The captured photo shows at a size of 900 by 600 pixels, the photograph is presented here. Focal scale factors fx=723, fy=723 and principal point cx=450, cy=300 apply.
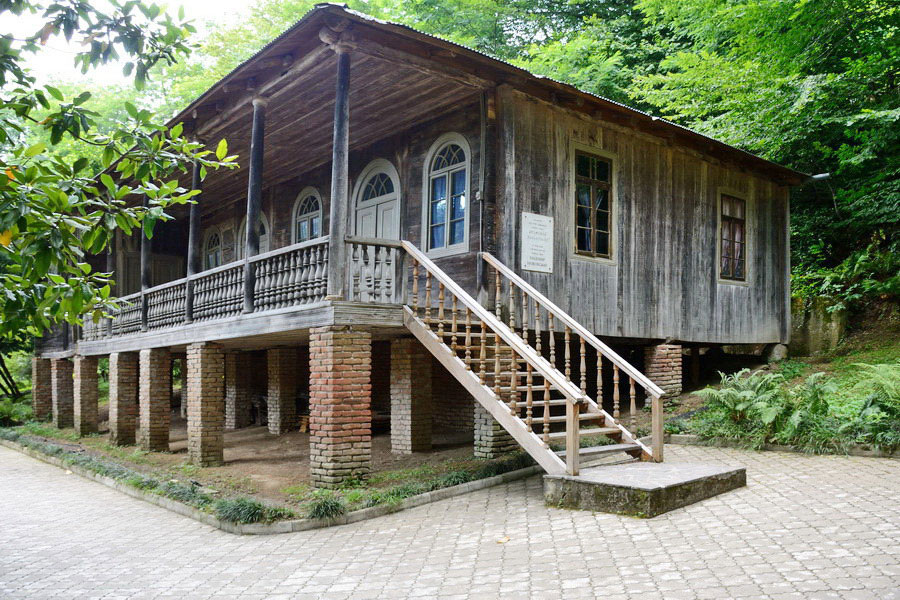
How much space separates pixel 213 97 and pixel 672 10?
13594mm

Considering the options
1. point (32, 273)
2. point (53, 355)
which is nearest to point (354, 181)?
point (32, 273)

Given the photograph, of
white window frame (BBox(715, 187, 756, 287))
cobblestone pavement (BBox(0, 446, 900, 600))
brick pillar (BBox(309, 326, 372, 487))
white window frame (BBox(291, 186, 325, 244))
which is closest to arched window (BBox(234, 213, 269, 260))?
white window frame (BBox(291, 186, 325, 244))

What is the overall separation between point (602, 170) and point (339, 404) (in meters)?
6.09

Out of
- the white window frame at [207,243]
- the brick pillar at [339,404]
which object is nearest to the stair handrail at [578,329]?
the brick pillar at [339,404]

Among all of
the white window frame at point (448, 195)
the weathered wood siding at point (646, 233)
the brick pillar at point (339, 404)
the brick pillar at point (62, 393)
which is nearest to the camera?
the brick pillar at point (339, 404)

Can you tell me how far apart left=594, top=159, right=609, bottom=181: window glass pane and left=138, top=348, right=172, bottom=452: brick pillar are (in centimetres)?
860

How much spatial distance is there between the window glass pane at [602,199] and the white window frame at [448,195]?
2.34m

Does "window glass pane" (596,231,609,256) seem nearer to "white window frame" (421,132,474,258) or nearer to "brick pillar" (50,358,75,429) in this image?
"white window frame" (421,132,474,258)

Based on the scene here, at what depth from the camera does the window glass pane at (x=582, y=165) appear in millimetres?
11469

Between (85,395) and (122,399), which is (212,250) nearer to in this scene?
(85,395)

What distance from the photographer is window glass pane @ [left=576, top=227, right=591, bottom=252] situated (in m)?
11.5

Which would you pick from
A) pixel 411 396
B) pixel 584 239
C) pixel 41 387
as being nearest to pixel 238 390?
pixel 411 396

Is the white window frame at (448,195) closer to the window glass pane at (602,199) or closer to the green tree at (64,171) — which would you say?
the window glass pane at (602,199)

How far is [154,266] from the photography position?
2053cm
